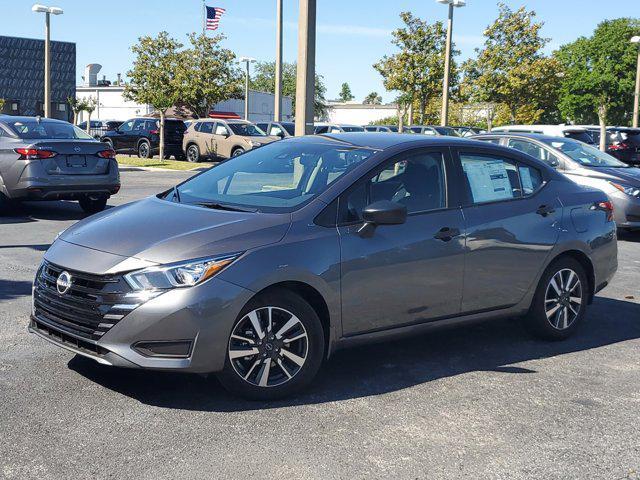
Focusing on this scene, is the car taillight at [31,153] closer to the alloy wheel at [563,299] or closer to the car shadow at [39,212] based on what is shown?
the car shadow at [39,212]

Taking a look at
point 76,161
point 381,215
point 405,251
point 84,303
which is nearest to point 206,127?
point 76,161

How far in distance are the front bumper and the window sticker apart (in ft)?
6.91

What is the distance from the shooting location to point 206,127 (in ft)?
100

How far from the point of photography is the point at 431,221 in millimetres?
5422

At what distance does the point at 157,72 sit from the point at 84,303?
29.5m

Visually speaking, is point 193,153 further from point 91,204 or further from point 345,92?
point 345,92

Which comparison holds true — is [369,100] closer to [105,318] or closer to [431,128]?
[431,128]

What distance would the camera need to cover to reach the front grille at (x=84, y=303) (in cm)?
438

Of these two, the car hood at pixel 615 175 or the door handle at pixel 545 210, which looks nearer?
the door handle at pixel 545 210

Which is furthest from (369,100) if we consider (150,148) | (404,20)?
(150,148)

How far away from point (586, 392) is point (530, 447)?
3.64ft

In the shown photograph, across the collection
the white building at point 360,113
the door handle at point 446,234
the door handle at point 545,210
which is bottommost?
the door handle at point 446,234

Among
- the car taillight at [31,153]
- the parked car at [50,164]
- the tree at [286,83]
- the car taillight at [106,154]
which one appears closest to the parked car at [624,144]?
the car taillight at [106,154]

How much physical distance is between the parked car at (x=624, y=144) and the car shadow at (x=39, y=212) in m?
18.3
